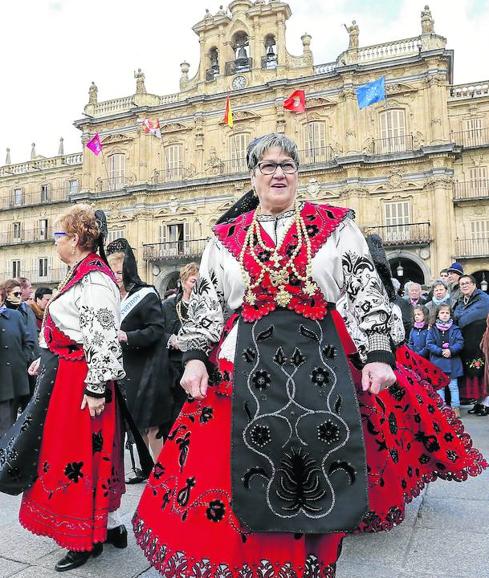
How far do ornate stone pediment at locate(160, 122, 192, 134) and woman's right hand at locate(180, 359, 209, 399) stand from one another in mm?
29492

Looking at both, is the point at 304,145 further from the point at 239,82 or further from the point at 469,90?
the point at 469,90

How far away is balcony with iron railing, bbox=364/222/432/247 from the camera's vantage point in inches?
982

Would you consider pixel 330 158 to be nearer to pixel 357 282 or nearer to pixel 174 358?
pixel 174 358

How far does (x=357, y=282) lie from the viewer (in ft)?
7.50

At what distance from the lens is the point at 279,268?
232 cm

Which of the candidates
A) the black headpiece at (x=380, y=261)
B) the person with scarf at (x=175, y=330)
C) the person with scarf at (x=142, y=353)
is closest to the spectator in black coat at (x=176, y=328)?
the person with scarf at (x=175, y=330)

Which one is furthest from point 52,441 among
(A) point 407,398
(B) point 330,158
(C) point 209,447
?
(B) point 330,158

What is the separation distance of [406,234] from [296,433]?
80.8ft

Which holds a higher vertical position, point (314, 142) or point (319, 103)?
point (319, 103)

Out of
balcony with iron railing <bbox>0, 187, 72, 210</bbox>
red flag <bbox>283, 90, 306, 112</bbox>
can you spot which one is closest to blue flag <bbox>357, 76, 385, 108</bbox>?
red flag <bbox>283, 90, 306, 112</bbox>

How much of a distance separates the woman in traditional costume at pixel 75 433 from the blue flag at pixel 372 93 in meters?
22.9

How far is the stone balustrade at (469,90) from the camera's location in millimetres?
26453

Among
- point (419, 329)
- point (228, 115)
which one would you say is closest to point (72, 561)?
point (419, 329)

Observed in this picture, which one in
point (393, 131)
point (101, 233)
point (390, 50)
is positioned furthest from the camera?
point (390, 50)
